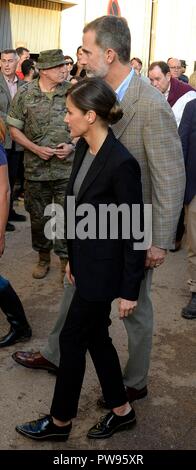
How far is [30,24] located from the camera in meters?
15.2

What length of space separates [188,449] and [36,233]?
2705 mm

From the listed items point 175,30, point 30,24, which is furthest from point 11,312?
point 175,30

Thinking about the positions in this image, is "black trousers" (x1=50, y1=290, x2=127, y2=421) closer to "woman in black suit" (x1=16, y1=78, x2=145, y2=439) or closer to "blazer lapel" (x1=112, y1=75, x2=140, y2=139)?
"woman in black suit" (x1=16, y1=78, x2=145, y2=439)

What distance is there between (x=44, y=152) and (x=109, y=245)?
2.39m

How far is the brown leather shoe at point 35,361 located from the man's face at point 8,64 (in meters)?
4.22

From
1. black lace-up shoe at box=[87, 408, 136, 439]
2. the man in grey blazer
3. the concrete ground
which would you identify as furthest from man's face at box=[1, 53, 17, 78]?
black lace-up shoe at box=[87, 408, 136, 439]

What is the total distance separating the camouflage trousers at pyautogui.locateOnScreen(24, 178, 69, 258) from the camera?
15.5 feet

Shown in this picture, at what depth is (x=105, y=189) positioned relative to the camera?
90.0 inches

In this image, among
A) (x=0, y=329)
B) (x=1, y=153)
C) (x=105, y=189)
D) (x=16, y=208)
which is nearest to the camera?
(x=105, y=189)

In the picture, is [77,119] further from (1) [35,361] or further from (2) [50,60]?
(2) [50,60]

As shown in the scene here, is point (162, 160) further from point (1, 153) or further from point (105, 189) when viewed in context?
point (1, 153)

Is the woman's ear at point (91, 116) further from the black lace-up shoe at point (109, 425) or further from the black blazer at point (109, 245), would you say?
the black lace-up shoe at point (109, 425)

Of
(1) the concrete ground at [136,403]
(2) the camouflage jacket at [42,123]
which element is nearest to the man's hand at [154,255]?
(1) the concrete ground at [136,403]
